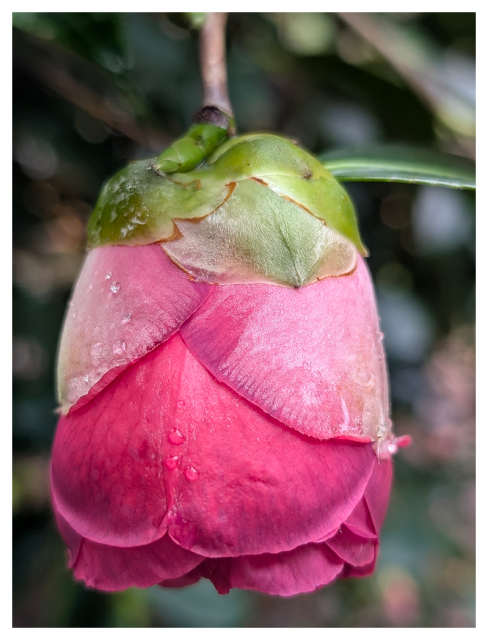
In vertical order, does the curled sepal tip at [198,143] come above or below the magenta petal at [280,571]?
above

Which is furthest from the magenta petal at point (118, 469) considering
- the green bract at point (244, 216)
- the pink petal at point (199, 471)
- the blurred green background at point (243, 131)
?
the blurred green background at point (243, 131)

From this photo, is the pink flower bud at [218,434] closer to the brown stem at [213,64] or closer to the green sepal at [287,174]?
the green sepal at [287,174]

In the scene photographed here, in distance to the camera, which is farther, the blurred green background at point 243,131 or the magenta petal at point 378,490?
the blurred green background at point 243,131

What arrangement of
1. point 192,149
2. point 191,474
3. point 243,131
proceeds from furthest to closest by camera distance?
point 243,131
point 192,149
point 191,474

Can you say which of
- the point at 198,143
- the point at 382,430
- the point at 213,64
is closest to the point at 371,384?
the point at 382,430

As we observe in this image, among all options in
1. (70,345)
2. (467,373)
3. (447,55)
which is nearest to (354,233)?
(70,345)

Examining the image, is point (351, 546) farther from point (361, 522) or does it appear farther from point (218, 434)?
point (218, 434)
